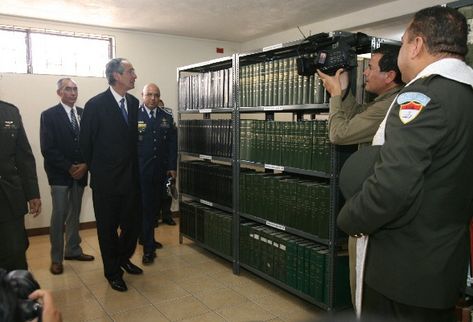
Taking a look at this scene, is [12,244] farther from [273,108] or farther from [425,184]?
[425,184]

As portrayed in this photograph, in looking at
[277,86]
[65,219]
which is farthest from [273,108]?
[65,219]

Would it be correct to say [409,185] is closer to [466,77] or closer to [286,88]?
[466,77]

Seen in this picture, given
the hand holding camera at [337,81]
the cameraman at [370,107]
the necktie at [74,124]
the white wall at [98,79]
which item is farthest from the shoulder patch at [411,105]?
the white wall at [98,79]

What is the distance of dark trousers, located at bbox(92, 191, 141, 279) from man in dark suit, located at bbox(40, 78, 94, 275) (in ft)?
2.21

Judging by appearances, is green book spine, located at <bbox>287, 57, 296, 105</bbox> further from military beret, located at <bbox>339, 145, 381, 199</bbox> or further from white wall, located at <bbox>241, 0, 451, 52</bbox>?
white wall, located at <bbox>241, 0, 451, 52</bbox>

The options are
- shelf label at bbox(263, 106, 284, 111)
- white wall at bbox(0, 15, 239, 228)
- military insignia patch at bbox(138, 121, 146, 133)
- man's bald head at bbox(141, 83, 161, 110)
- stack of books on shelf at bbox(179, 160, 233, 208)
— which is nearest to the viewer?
shelf label at bbox(263, 106, 284, 111)

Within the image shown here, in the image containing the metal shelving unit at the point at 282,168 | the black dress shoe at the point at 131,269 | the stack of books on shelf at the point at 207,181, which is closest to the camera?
the metal shelving unit at the point at 282,168

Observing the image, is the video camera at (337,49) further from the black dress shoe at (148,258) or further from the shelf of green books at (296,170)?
the black dress shoe at (148,258)

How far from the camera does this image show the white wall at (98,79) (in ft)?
14.9

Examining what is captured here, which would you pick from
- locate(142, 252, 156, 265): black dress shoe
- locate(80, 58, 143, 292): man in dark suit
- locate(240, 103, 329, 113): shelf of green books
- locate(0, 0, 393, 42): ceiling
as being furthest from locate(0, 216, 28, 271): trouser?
locate(0, 0, 393, 42): ceiling

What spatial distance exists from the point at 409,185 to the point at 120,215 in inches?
96.6

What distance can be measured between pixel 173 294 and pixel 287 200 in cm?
116

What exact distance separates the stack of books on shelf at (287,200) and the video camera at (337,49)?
0.77 metres

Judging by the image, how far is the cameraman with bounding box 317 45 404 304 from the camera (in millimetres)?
1987
